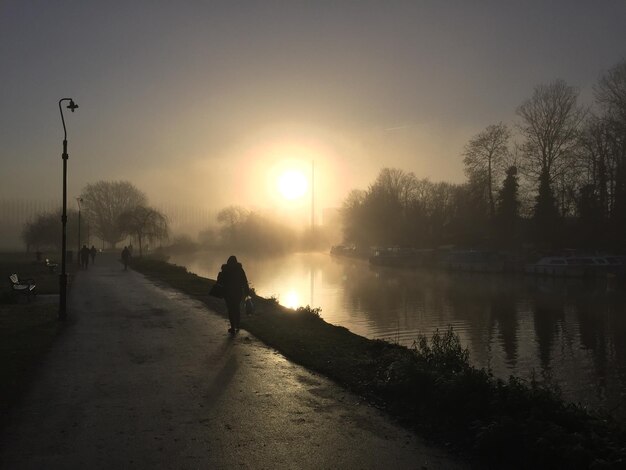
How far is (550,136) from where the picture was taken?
5244cm

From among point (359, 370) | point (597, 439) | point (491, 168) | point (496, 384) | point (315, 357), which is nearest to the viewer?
point (597, 439)

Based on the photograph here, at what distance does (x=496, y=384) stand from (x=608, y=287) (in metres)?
36.9

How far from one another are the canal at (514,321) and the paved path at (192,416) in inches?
133

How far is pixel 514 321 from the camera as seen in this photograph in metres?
21.6

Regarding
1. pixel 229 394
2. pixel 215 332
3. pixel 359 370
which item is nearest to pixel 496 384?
pixel 359 370

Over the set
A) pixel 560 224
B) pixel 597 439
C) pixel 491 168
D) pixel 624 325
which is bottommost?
pixel 624 325

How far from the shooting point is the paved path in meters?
5.00

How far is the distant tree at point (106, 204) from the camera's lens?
94375 mm

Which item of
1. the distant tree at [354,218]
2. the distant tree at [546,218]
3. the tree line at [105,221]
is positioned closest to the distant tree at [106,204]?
the tree line at [105,221]

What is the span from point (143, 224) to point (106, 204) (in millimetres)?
44989

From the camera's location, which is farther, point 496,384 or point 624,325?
point 624,325

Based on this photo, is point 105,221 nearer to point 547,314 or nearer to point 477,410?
point 547,314

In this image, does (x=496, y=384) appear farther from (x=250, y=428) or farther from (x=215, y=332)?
(x=215, y=332)

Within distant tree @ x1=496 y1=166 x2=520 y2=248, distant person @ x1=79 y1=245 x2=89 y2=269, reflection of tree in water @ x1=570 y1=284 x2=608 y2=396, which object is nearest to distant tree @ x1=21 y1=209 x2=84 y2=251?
distant person @ x1=79 y1=245 x2=89 y2=269
